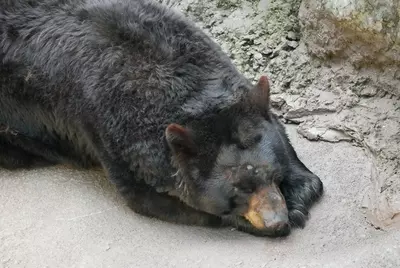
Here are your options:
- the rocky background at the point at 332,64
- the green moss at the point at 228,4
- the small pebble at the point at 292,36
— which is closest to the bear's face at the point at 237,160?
the rocky background at the point at 332,64

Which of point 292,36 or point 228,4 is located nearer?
point 292,36

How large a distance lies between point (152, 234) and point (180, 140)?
2.44 feet

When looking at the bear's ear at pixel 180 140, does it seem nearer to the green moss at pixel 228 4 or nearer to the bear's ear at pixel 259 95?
the bear's ear at pixel 259 95

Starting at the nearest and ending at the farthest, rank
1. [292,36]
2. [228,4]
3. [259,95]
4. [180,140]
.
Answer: [180,140]
[259,95]
[292,36]
[228,4]

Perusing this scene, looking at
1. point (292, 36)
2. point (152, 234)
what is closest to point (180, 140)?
point (152, 234)

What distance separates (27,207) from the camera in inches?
173

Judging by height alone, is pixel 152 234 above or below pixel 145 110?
below

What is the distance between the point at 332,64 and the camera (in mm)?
5078

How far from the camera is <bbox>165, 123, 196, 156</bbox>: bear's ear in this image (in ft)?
12.0

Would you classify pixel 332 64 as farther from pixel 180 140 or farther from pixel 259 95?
pixel 180 140

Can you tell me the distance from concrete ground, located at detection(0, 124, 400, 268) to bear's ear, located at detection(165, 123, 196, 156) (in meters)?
0.62

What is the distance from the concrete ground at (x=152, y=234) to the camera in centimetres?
384

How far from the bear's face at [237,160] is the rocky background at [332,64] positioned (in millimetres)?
751

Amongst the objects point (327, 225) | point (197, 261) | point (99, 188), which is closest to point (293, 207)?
point (327, 225)
